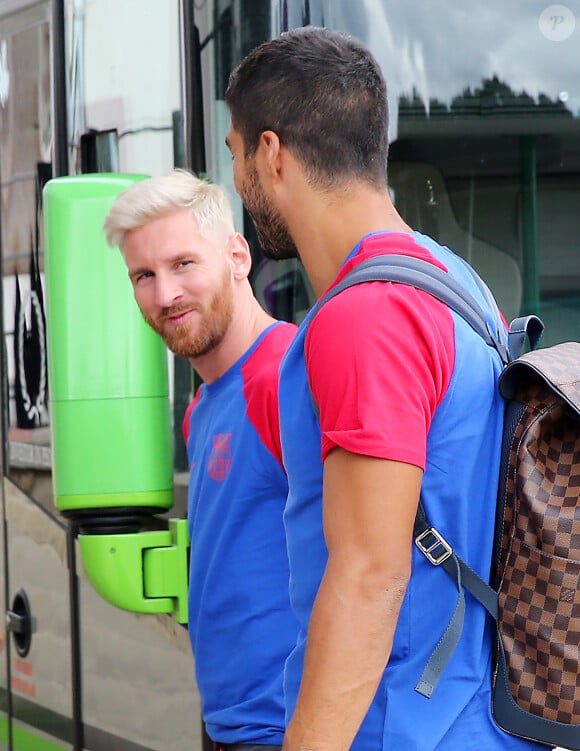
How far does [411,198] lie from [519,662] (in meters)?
1.39

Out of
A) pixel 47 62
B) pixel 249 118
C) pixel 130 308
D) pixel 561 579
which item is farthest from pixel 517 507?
pixel 47 62

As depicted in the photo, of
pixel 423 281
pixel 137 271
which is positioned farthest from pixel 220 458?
pixel 423 281

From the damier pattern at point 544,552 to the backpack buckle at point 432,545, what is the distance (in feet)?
0.22

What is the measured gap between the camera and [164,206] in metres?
2.50

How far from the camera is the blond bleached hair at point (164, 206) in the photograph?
250 centimetres

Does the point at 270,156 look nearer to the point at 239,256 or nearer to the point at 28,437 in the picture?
the point at 239,256

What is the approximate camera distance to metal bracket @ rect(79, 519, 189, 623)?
277 cm

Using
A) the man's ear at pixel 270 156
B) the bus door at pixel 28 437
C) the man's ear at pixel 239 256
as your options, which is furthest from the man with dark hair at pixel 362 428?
the bus door at pixel 28 437

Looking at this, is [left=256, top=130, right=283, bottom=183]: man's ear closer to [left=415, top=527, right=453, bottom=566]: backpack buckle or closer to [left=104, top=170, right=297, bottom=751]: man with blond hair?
[left=415, top=527, right=453, bottom=566]: backpack buckle

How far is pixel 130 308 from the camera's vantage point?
2.89 m

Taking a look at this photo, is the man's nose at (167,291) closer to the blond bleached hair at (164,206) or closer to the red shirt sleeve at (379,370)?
the blond bleached hair at (164,206)

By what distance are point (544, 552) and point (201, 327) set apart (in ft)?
3.59

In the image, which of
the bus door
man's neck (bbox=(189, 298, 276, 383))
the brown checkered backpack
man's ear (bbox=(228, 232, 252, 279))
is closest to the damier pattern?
the brown checkered backpack

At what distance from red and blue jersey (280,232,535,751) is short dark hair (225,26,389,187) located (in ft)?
0.40
